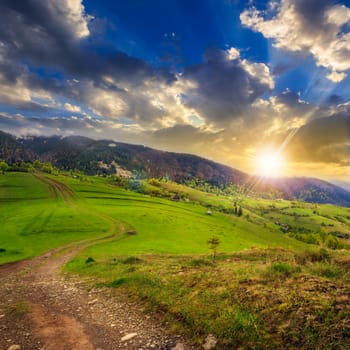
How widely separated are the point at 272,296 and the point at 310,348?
2.66 meters

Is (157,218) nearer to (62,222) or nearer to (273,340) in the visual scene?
(62,222)

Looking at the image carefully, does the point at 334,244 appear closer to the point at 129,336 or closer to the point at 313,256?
the point at 313,256

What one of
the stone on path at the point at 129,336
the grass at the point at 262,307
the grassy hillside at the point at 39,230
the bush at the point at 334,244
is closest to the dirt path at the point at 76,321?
the stone on path at the point at 129,336

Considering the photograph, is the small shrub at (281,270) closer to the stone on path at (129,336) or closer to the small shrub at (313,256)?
the small shrub at (313,256)

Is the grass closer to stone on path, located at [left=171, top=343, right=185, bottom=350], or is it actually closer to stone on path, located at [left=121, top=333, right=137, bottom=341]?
stone on path, located at [left=171, top=343, right=185, bottom=350]

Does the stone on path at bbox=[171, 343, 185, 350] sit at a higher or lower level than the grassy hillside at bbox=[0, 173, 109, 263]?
higher

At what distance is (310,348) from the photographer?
6215 mm

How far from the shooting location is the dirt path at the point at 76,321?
26.2 feet

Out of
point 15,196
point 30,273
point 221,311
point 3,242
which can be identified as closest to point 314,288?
point 221,311

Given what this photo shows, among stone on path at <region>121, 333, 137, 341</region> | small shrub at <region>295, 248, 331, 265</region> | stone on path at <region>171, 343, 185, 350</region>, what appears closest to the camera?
stone on path at <region>171, 343, 185, 350</region>

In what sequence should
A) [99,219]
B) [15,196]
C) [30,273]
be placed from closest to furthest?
[30,273], [99,219], [15,196]

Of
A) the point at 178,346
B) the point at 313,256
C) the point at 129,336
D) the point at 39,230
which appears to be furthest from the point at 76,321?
the point at 39,230

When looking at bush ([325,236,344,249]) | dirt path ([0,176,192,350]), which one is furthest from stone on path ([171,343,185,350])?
bush ([325,236,344,249])

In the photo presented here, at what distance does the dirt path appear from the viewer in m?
8.00
